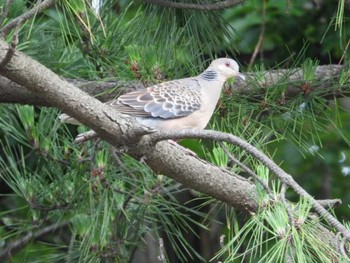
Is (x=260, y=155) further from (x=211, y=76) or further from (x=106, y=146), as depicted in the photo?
(x=106, y=146)

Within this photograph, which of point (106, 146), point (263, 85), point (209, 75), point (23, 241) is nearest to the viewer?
point (263, 85)

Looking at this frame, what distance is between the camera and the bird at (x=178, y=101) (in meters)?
3.21

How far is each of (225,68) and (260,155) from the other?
3.70 feet

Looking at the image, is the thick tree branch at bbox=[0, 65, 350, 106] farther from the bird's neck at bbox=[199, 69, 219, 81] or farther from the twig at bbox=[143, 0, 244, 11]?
the twig at bbox=[143, 0, 244, 11]

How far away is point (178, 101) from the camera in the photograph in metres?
3.31

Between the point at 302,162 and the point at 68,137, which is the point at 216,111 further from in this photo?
the point at 302,162

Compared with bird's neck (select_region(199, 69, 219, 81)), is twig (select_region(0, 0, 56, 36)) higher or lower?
higher

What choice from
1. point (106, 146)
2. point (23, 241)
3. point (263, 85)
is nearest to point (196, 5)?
point (263, 85)

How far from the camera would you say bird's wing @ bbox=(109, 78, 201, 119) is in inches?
126

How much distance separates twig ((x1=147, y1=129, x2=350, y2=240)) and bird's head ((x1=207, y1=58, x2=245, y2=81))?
33.7 inches

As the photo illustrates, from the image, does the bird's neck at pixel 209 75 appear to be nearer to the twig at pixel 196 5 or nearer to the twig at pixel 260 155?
the twig at pixel 196 5

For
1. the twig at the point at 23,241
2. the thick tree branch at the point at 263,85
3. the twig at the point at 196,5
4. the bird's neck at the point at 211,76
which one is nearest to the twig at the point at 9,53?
the thick tree branch at the point at 263,85

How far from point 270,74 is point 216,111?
0.20m

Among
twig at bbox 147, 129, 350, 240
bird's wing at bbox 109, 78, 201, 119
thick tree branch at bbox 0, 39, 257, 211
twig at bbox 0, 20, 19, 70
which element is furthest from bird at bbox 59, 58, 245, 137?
twig at bbox 0, 20, 19, 70
